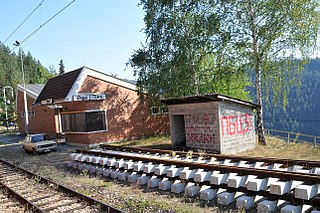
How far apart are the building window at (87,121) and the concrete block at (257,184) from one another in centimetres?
1723

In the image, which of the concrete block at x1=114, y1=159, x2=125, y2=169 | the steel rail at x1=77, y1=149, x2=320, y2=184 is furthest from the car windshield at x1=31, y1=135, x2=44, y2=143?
the steel rail at x1=77, y1=149, x2=320, y2=184

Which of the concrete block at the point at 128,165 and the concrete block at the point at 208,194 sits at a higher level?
the concrete block at the point at 128,165

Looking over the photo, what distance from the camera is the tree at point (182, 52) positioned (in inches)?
719

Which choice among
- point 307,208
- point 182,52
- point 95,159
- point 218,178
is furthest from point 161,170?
point 182,52

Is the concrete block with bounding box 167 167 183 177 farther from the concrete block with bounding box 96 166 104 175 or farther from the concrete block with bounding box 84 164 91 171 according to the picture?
the concrete block with bounding box 84 164 91 171

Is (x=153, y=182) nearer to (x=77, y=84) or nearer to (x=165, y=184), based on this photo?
(x=165, y=184)

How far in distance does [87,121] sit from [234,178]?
16.9 m

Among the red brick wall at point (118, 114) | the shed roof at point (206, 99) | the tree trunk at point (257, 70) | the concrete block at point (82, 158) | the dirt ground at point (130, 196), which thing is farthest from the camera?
the red brick wall at point (118, 114)

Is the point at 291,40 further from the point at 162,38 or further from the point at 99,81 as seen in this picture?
the point at 99,81

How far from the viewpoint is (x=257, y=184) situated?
605 centimetres

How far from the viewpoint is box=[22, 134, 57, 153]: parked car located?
19.4 meters

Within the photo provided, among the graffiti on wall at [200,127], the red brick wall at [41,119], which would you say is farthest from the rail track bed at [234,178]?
the red brick wall at [41,119]

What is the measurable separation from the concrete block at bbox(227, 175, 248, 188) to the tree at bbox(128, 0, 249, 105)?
12.2 meters

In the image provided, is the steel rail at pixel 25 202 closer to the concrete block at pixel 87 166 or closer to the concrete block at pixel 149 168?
the concrete block at pixel 87 166
